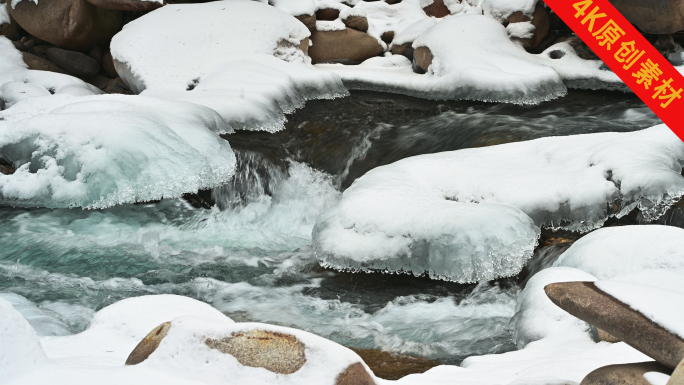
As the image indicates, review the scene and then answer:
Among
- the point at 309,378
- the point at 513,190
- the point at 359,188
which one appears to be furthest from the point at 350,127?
the point at 309,378

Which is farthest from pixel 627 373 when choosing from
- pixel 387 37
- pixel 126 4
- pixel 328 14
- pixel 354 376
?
pixel 387 37

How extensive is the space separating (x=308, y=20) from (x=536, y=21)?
3820 millimetres

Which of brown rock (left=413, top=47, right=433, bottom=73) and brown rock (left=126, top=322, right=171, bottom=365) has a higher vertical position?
brown rock (left=126, top=322, right=171, bottom=365)

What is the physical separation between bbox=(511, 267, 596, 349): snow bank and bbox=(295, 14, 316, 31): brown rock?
A: 773 centimetres

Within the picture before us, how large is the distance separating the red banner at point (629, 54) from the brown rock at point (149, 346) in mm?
2110

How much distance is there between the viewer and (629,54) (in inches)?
109

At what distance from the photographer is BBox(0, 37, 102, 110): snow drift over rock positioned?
8.31 metres

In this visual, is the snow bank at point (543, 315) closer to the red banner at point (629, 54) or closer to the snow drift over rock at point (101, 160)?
the red banner at point (629, 54)

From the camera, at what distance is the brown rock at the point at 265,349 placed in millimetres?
1970

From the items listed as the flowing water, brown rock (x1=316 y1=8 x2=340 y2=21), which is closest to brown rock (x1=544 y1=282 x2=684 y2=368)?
the flowing water

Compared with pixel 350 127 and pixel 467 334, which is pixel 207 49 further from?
pixel 467 334

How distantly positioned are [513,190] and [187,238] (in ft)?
9.38

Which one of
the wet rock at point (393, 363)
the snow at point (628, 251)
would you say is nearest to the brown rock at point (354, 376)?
the wet rock at point (393, 363)

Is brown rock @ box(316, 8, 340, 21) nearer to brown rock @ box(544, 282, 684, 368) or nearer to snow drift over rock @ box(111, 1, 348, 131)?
snow drift over rock @ box(111, 1, 348, 131)
